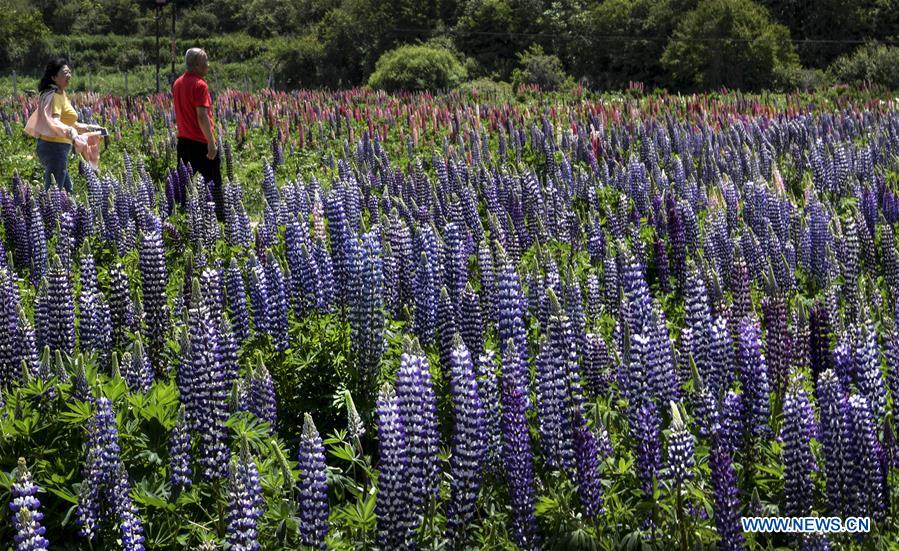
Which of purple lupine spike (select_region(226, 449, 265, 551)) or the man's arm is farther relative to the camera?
the man's arm

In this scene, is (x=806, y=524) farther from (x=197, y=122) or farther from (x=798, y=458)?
(x=197, y=122)

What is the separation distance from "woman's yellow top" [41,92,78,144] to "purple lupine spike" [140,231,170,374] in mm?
5035

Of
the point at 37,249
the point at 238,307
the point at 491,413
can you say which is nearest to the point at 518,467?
the point at 491,413

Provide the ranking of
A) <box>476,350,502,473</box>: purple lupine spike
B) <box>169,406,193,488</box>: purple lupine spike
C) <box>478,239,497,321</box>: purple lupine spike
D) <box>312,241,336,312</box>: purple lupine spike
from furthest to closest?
<box>478,239,497,321</box>: purple lupine spike → <box>312,241,336,312</box>: purple lupine spike → <box>476,350,502,473</box>: purple lupine spike → <box>169,406,193,488</box>: purple lupine spike

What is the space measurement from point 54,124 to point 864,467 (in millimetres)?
9009

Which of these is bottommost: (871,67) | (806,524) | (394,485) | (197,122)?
(806,524)

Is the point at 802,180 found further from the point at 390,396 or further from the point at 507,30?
the point at 507,30

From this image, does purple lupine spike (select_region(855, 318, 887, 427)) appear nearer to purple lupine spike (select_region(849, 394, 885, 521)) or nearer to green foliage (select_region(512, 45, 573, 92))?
purple lupine spike (select_region(849, 394, 885, 521))

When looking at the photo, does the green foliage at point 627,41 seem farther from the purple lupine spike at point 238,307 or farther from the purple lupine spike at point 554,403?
the purple lupine spike at point 554,403

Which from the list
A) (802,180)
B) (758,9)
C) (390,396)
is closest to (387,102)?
(802,180)

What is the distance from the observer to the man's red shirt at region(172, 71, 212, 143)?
991 centimetres

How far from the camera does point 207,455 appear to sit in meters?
3.95

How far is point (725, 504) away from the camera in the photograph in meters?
3.52

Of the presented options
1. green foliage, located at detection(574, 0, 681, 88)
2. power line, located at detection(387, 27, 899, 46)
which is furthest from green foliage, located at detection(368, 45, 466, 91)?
power line, located at detection(387, 27, 899, 46)
